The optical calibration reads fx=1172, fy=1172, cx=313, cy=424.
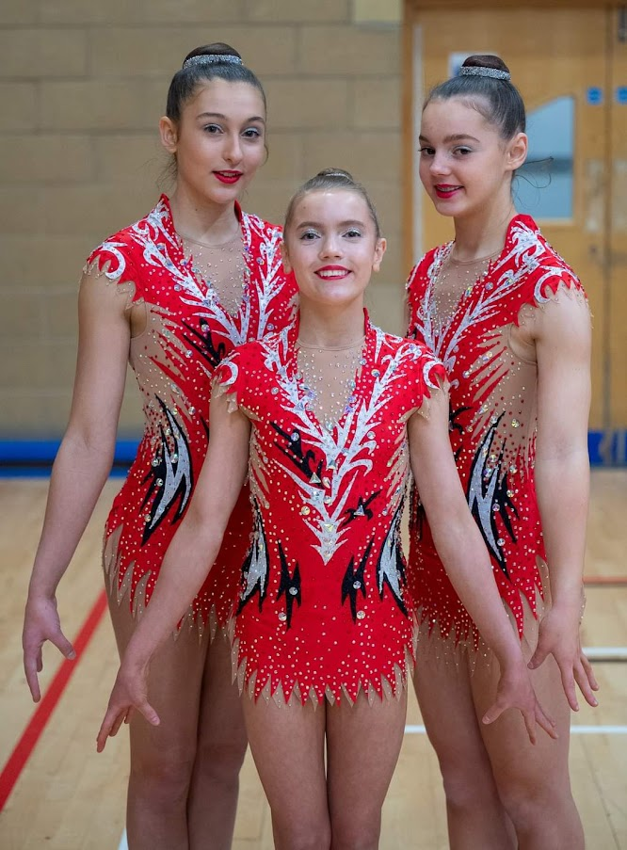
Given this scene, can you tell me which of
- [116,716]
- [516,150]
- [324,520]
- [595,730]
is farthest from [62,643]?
[595,730]

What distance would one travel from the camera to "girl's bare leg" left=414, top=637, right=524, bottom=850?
211cm

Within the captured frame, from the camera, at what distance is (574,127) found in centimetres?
680

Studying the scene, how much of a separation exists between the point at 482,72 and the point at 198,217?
565 mm

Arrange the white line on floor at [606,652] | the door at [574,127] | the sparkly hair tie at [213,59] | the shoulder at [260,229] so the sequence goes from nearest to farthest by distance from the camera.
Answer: the sparkly hair tie at [213,59], the shoulder at [260,229], the white line on floor at [606,652], the door at [574,127]

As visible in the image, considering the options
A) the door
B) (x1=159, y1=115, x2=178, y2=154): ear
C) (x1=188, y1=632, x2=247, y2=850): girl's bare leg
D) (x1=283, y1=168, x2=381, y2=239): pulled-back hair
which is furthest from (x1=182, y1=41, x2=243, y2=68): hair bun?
the door

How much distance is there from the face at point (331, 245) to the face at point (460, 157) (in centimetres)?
18

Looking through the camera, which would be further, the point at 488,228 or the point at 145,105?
the point at 145,105

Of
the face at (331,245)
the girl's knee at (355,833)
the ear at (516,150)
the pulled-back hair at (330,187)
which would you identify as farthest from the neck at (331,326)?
the girl's knee at (355,833)

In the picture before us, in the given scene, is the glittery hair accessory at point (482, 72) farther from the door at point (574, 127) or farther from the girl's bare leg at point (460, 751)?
the door at point (574, 127)

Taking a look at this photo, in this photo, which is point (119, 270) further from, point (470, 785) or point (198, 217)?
point (470, 785)

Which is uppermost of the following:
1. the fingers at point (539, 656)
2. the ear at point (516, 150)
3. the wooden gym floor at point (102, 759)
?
the ear at point (516, 150)

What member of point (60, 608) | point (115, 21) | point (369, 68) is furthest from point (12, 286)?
point (60, 608)

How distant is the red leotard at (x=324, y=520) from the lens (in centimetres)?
187

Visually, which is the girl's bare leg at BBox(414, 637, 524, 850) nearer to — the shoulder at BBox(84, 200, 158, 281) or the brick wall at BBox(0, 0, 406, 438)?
the shoulder at BBox(84, 200, 158, 281)
